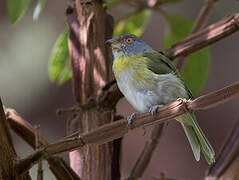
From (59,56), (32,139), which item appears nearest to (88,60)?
(59,56)

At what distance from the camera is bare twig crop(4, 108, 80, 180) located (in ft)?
Result: 4.83

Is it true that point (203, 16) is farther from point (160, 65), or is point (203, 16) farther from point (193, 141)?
point (193, 141)

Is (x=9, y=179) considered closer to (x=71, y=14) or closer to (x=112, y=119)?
(x=112, y=119)

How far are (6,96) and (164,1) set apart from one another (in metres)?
Answer: 2.02

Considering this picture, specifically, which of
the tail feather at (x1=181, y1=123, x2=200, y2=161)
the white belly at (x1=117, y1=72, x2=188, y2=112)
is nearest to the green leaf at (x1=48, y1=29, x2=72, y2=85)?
the white belly at (x1=117, y1=72, x2=188, y2=112)

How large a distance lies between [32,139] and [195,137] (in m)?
0.74

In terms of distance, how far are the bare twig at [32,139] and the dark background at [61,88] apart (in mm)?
1894

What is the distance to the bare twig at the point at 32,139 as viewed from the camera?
147cm

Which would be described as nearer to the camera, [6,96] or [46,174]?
[46,174]

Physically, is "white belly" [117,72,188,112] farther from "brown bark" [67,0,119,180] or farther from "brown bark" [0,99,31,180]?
"brown bark" [0,99,31,180]

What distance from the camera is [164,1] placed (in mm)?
2119

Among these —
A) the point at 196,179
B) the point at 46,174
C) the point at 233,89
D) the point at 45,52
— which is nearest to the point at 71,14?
the point at 233,89

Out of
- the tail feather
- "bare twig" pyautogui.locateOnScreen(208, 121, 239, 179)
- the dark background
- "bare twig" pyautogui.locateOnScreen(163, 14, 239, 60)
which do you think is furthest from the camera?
the dark background

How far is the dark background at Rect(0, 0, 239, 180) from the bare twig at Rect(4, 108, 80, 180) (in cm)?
189
